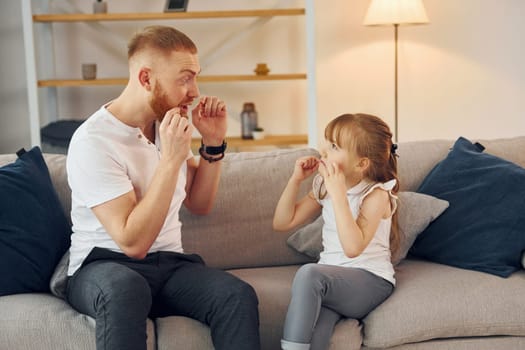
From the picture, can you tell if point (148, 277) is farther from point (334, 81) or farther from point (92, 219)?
point (334, 81)

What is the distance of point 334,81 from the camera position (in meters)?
4.98

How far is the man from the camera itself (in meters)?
2.05

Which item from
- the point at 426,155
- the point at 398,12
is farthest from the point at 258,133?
the point at 426,155

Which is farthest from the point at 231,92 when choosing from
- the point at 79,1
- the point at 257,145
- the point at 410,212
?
the point at 410,212

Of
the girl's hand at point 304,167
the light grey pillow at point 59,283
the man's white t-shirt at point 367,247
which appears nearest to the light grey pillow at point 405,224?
the man's white t-shirt at point 367,247

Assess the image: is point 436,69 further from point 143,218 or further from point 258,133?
point 143,218

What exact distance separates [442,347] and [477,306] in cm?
15

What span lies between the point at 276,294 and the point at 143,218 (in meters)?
0.48

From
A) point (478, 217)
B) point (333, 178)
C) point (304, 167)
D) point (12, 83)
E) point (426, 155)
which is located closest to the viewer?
point (333, 178)

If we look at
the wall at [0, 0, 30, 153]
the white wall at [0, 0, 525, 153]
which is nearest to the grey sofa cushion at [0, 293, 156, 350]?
the white wall at [0, 0, 525, 153]

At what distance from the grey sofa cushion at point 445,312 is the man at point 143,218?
375 millimetres

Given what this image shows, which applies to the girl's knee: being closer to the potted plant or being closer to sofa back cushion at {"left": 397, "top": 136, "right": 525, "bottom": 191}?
sofa back cushion at {"left": 397, "top": 136, "right": 525, "bottom": 191}

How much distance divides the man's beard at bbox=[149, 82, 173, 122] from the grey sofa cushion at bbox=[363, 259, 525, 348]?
2.67 ft

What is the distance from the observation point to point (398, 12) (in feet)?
14.8
